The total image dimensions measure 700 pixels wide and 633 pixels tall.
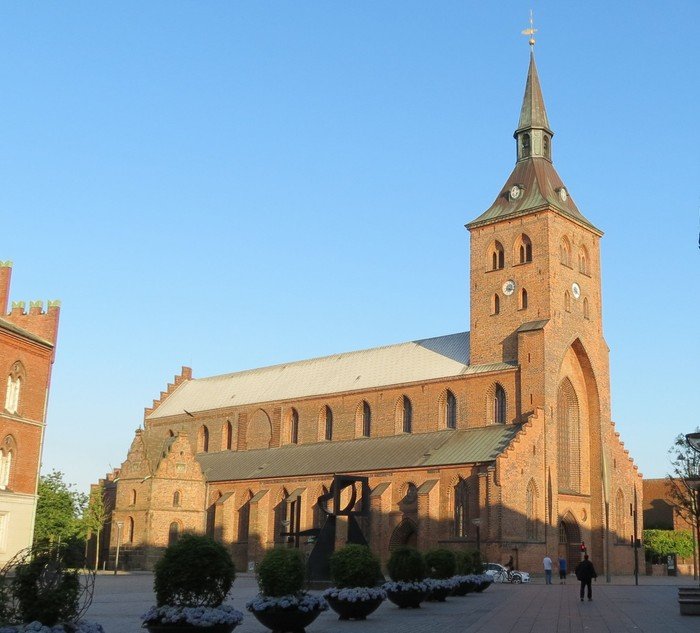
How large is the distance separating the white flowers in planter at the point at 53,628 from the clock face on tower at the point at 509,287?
5155cm

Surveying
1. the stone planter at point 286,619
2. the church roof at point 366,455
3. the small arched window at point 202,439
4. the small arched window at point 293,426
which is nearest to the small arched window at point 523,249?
the church roof at point 366,455

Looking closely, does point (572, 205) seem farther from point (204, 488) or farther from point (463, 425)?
point (204, 488)

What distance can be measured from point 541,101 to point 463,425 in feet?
82.3

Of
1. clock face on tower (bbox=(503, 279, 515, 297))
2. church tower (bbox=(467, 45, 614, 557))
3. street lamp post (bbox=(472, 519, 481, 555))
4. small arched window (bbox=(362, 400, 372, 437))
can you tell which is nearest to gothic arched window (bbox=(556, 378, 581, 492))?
church tower (bbox=(467, 45, 614, 557))

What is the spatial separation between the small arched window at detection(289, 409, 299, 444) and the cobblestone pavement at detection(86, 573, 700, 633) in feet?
120

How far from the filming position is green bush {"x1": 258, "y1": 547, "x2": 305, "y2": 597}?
71.2ft

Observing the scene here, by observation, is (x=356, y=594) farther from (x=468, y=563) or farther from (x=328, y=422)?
(x=328, y=422)

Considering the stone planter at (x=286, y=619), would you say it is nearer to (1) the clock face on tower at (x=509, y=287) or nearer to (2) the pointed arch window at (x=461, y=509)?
(2) the pointed arch window at (x=461, y=509)

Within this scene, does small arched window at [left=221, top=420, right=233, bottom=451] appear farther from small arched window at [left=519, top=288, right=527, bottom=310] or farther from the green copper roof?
the green copper roof

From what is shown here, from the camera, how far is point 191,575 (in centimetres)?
1878

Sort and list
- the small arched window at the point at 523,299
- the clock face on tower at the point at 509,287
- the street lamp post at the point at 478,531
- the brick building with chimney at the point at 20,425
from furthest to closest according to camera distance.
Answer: the clock face on tower at the point at 509,287, the small arched window at the point at 523,299, the street lamp post at the point at 478,531, the brick building with chimney at the point at 20,425

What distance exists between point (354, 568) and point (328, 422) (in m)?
46.1

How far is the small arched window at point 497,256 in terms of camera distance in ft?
214

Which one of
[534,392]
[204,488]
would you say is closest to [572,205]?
[534,392]
